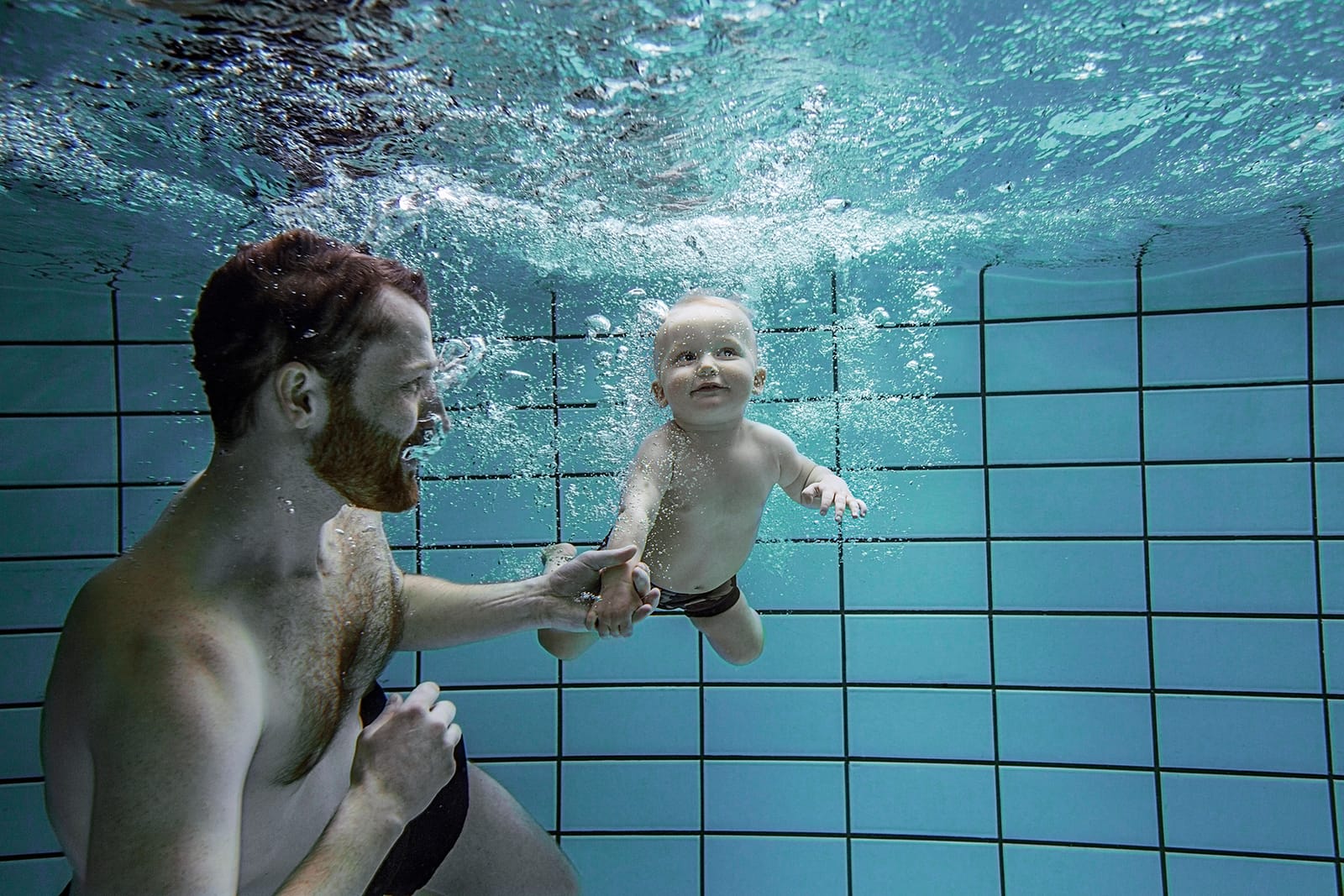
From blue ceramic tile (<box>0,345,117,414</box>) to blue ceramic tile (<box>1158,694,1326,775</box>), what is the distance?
5.75m

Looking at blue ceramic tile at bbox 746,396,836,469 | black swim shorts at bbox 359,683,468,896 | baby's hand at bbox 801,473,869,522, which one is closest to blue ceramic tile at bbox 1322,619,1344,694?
blue ceramic tile at bbox 746,396,836,469

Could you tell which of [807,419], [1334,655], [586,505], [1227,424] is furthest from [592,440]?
[1334,655]

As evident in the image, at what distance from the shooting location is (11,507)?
388 cm

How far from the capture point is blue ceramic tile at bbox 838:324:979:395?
3.91m

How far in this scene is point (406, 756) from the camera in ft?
5.77

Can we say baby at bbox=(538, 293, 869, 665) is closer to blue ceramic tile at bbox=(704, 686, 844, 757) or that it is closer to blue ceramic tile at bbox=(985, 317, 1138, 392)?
blue ceramic tile at bbox=(704, 686, 844, 757)

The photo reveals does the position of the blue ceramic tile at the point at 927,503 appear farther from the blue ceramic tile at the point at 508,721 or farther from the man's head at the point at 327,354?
the man's head at the point at 327,354

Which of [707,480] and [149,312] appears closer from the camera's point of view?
[707,480]

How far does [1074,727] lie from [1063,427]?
1558 millimetres

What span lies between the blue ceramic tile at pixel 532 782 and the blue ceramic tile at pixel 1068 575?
256 cm

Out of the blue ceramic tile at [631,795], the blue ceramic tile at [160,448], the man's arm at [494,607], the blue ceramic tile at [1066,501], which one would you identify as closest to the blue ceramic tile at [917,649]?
the blue ceramic tile at [1066,501]

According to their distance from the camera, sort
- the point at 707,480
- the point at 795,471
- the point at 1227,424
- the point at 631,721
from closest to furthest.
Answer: the point at 707,480, the point at 795,471, the point at 1227,424, the point at 631,721

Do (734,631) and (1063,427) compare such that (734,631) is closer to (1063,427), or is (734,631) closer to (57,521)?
(1063,427)

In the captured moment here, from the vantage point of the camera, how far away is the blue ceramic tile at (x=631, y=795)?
394cm
